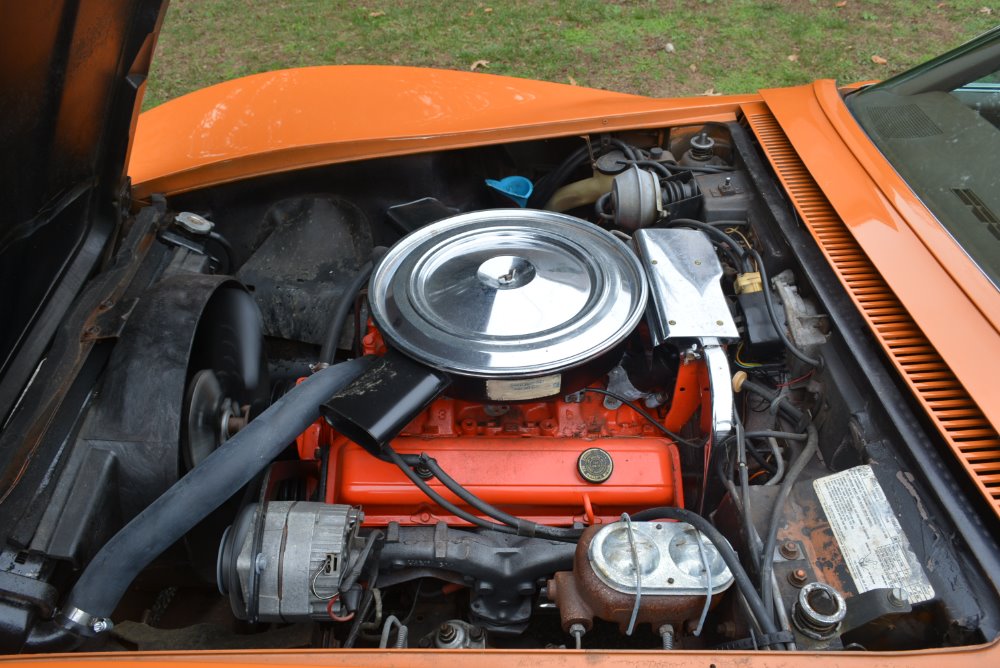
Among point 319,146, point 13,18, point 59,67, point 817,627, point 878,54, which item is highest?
point 13,18

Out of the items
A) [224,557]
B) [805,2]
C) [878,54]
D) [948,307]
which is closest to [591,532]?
[224,557]

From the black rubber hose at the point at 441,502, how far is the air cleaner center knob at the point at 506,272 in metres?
0.45

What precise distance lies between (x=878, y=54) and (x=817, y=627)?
16.9 feet

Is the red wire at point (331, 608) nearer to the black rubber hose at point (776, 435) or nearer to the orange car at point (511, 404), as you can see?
the orange car at point (511, 404)

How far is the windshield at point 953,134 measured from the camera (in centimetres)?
160

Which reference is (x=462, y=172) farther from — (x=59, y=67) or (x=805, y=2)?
(x=805, y=2)

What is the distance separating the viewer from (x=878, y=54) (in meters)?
5.07

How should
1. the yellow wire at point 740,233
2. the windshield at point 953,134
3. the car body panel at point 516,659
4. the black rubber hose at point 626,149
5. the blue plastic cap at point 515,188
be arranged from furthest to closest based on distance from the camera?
the blue plastic cap at point 515,188 < the black rubber hose at point 626,149 < the yellow wire at point 740,233 < the windshield at point 953,134 < the car body panel at point 516,659

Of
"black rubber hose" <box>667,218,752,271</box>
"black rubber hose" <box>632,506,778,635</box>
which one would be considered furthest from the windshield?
"black rubber hose" <box>632,506,778,635</box>

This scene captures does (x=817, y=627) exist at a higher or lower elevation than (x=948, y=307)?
lower

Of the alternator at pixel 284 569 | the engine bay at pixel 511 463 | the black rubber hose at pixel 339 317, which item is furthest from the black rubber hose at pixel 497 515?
the black rubber hose at pixel 339 317

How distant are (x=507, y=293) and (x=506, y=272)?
0.07m

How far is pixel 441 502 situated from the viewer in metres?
1.47

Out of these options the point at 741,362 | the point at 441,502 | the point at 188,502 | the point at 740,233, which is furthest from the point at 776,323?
the point at 188,502
